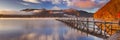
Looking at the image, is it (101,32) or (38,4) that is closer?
(101,32)

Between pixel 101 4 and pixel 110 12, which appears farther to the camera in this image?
pixel 110 12

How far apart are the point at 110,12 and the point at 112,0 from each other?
2.33 ft

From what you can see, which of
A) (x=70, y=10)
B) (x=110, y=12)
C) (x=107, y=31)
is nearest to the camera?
(x=107, y=31)

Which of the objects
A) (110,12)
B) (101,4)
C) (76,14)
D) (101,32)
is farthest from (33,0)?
(101,32)

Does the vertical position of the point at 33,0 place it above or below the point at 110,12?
above

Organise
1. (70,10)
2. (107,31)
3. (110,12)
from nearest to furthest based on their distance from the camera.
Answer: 1. (107,31)
2. (70,10)
3. (110,12)

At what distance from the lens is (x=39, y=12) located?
1241cm

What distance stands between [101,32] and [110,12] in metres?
7.42

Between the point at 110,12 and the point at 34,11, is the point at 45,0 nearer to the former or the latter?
the point at 34,11

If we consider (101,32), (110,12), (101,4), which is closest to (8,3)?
(101,4)

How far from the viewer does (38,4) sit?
41.2 feet

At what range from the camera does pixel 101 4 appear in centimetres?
1227

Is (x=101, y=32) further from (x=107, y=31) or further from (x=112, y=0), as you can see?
(x=112, y=0)

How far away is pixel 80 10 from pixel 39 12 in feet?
6.49
